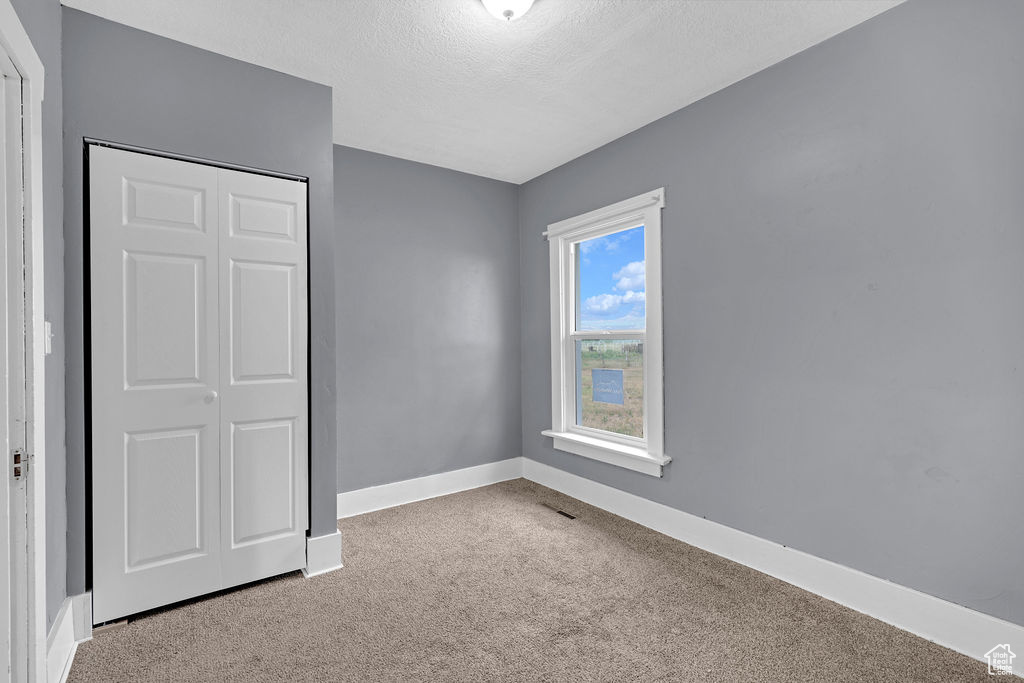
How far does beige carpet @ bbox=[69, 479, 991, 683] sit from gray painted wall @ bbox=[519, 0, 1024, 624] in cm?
35

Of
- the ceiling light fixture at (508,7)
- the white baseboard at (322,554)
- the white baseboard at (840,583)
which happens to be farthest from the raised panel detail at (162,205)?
the white baseboard at (840,583)

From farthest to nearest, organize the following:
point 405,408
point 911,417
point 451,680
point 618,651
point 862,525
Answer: point 405,408, point 862,525, point 911,417, point 618,651, point 451,680

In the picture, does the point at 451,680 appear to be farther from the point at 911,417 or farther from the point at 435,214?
the point at 435,214

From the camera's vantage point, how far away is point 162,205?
221 cm

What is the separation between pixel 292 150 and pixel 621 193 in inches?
82.3

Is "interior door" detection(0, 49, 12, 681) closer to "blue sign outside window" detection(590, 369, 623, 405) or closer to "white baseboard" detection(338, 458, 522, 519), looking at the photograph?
"white baseboard" detection(338, 458, 522, 519)

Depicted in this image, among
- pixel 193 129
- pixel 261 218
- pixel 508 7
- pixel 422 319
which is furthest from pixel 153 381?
pixel 508 7

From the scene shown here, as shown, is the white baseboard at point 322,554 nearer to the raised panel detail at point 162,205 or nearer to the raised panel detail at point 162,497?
the raised panel detail at point 162,497

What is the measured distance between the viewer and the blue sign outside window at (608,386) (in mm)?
3561

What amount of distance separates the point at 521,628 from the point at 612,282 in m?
2.39

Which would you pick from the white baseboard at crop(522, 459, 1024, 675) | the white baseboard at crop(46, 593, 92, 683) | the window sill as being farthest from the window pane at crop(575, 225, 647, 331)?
the white baseboard at crop(46, 593, 92, 683)

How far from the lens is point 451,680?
1.76 meters

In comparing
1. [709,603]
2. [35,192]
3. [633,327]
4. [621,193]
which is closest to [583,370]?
[633,327]

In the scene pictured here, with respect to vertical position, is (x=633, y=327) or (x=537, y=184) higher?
(x=537, y=184)
